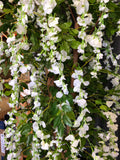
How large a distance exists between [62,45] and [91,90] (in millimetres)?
388

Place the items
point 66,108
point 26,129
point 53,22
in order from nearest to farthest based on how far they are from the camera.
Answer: point 53,22 < point 66,108 < point 26,129

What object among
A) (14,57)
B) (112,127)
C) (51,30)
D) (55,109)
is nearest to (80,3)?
(51,30)

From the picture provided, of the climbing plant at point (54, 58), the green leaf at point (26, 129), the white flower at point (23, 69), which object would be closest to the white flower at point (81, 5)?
the climbing plant at point (54, 58)

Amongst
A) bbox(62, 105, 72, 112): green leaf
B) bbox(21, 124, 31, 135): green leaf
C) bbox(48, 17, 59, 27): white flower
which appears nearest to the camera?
bbox(48, 17, 59, 27): white flower

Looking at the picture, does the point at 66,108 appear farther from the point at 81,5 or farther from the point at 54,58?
the point at 81,5

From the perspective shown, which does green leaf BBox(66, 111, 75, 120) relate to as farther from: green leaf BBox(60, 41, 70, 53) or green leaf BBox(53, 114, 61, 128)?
green leaf BBox(60, 41, 70, 53)

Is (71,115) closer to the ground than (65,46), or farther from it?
closer to the ground

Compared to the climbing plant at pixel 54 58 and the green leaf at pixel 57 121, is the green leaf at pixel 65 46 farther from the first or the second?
the green leaf at pixel 57 121

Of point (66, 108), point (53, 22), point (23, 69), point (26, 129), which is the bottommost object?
point (26, 129)

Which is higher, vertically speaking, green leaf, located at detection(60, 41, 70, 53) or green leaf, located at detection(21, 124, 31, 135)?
green leaf, located at detection(60, 41, 70, 53)

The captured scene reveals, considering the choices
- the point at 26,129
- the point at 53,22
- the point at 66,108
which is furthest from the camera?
the point at 26,129

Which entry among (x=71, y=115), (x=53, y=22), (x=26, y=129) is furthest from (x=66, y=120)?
(x=53, y=22)

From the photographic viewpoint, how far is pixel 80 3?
2.09 ft

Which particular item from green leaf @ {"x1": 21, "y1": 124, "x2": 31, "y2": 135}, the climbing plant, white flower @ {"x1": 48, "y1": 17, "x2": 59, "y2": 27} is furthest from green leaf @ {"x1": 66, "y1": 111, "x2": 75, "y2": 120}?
white flower @ {"x1": 48, "y1": 17, "x2": 59, "y2": 27}
